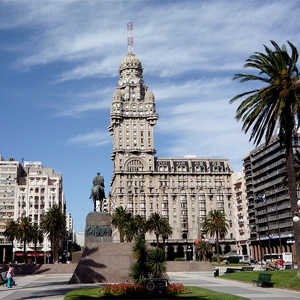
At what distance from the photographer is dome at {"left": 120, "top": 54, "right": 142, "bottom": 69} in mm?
163375

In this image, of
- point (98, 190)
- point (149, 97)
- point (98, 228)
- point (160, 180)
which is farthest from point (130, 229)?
point (149, 97)

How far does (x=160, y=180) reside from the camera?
146m

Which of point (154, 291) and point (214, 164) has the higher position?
point (214, 164)

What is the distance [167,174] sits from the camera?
484 feet

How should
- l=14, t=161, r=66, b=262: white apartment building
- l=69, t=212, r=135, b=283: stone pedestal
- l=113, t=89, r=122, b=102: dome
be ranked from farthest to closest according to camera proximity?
l=113, t=89, r=122, b=102: dome < l=14, t=161, r=66, b=262: white apartment building < l=69, t=212, r=135, b=283: stone pedestal

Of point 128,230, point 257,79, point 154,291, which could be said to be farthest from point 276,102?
point 128,230

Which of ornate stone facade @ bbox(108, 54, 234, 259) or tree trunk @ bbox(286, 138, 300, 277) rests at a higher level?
ornate stone facade @ bbox(108, 54, 234, 259)

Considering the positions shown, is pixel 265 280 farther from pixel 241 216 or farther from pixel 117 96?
pixel 117 96

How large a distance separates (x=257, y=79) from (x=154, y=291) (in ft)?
67.6

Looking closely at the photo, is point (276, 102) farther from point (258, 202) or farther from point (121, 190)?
point (121, 190)

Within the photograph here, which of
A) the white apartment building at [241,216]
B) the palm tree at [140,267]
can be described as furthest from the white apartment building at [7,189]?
the palm tree at [140,267]

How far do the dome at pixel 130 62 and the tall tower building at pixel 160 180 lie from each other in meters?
14.2

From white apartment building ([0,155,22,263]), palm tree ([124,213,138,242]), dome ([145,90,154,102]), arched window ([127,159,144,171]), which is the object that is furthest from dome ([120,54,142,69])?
palm tree ([124,213,138,242])

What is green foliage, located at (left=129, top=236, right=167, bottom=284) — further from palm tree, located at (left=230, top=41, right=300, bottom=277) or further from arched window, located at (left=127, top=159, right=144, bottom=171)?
arched window, located at (left=127, top=159, right=144, bottom=171)
